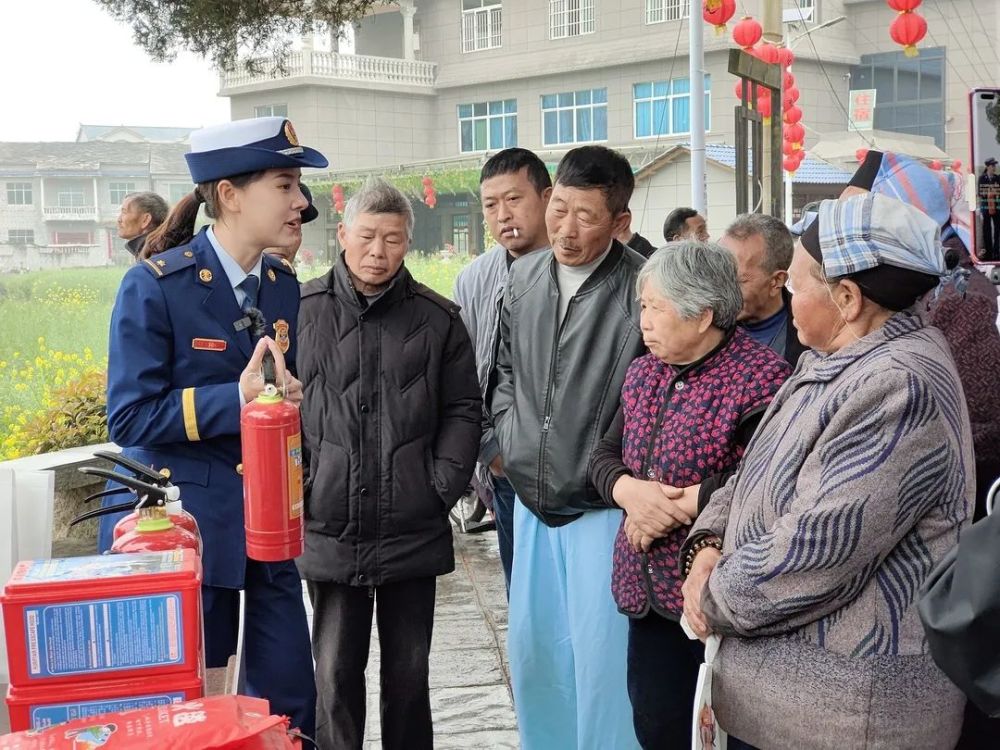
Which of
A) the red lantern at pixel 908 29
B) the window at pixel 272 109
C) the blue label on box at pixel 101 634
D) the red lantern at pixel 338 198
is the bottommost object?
the blue label on box at pixel 101 634

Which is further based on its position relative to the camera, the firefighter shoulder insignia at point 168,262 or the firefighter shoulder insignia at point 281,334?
the firefighter shoulder insignia at point 281,334

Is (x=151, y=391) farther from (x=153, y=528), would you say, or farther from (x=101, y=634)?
(x=101, y=634)

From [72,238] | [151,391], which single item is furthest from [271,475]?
[72,238]

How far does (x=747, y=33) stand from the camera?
11.7m

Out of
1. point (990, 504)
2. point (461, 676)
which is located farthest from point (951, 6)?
point (990, 504)

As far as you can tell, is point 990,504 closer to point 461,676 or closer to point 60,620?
point 60,620

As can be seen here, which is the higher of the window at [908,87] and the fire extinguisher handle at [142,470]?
the window at [908,87]

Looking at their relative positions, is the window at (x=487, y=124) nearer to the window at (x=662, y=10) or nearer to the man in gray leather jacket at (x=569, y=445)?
the window at (x=662, y=10)

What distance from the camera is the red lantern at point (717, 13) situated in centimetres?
920

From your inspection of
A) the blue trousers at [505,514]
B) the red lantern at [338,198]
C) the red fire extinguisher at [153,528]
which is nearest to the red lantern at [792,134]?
the red lantern at [338,198]

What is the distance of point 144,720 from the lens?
145cm

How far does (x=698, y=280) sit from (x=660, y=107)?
22735 millimetres

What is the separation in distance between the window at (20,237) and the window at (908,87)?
27.0m

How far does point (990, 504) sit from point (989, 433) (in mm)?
1133
